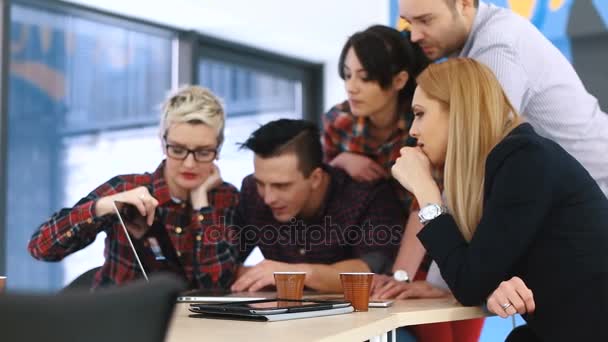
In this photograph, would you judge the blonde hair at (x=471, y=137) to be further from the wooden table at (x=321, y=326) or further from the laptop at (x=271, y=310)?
the laptop at (x=271, y=310)

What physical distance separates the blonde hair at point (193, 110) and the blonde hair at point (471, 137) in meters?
0.96

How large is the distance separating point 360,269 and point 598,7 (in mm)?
1765

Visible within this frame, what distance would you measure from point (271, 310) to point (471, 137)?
68 centimetres

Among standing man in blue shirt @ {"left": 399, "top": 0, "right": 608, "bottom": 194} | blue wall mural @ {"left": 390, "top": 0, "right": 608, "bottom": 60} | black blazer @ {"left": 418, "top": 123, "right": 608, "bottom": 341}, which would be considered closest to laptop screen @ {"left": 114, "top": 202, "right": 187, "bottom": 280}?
black blazer @ {"left": 418, "top": 123, "right": 608, "bottom": 341}

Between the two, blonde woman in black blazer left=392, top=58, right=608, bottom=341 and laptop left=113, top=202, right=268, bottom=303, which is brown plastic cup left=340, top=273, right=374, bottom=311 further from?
laptop left=113, top=202, right=268, bottom=303

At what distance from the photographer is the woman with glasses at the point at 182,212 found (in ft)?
8.41

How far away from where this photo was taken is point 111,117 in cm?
475

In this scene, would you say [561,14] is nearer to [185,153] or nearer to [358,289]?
[185,153]

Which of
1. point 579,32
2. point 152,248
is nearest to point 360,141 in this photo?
point 152,248

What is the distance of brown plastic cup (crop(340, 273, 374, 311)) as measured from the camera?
1759 millimetres

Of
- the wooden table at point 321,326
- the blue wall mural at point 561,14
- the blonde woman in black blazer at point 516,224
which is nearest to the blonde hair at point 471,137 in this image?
the blonde woman in black blazer at point 516,224
